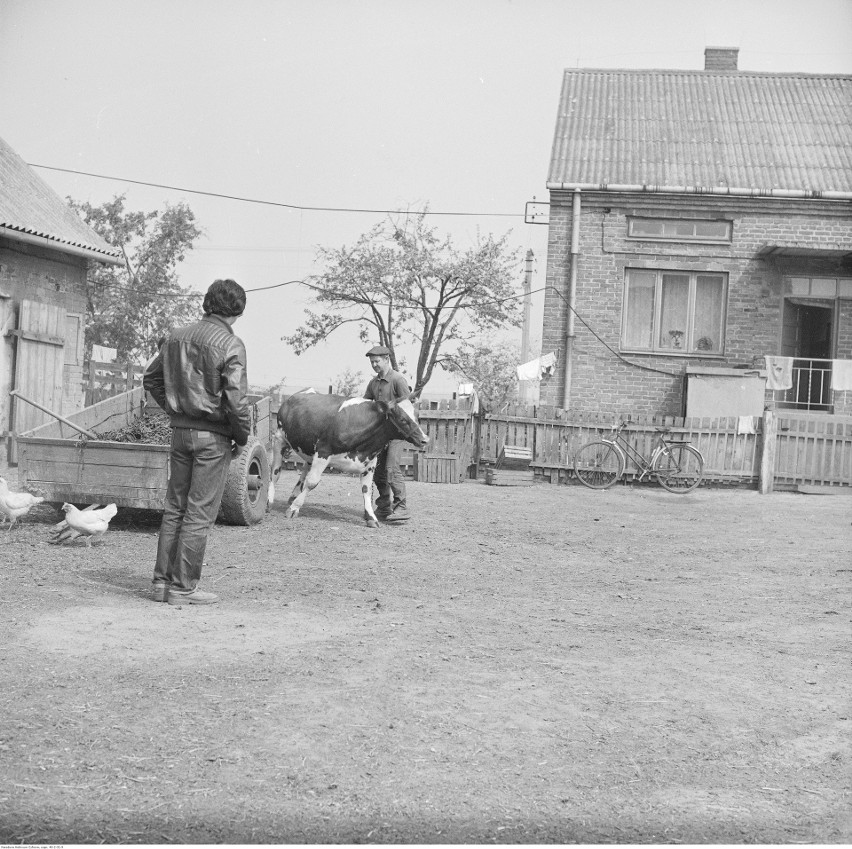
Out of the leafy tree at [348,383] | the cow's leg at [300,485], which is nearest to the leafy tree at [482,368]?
the leafy tree at [348,383]

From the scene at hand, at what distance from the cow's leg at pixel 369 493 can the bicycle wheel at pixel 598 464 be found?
6383mm

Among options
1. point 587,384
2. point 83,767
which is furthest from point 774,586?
point 587,384

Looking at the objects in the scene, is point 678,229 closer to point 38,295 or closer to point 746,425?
point 746,425

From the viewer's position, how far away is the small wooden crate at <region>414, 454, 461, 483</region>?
16.5 metres

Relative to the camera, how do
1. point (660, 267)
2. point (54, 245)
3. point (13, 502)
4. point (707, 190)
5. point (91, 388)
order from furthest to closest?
point (91, 388)
point (660, 267)
point (707, 190)
point (54, 245)
point (13, 502)

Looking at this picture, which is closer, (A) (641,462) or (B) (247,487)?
(B) (247,487)

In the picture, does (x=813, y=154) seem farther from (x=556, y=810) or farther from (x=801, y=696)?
(x=556, y=810)

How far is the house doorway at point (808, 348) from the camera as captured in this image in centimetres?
1834

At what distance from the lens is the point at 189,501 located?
6398 mm

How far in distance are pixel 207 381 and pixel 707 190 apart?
1412cm

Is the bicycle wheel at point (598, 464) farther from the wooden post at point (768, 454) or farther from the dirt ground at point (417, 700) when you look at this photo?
the dirt ground at point (417, 700)

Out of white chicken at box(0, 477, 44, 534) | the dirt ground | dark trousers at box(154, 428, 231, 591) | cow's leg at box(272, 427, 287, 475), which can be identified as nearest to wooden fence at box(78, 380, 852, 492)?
cow's leg at box(272, 427, 287, 475)

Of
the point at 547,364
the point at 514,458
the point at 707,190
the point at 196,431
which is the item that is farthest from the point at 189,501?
the point at 707,190

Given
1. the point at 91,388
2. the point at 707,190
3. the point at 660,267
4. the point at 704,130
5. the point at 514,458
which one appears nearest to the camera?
the point at 514,458
